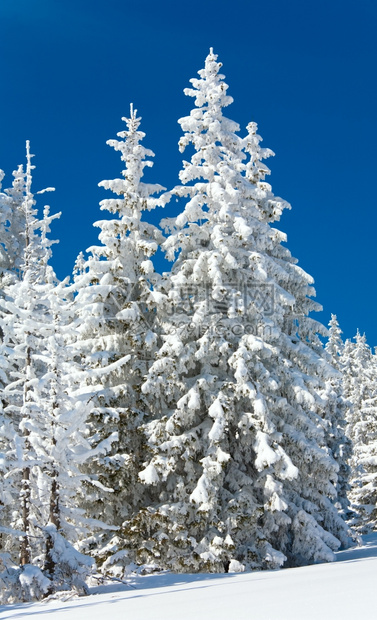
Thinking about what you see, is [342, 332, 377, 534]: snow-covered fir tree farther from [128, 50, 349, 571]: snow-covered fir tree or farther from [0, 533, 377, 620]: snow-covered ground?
[0, 533, 377, 620]: snow-covered ground

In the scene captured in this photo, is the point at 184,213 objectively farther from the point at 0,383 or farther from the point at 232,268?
the point at 0,383

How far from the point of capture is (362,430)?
41.2m

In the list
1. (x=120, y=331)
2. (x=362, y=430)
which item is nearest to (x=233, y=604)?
(x=120, y=331)

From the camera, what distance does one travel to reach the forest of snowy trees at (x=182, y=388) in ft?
54.5

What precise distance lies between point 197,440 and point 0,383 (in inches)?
302

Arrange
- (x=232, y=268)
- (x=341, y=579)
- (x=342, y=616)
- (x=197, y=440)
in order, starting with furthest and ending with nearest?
(x=232, y=268) < (x=197, y=440) < (x=341, y=579) < (x=342, y=616)

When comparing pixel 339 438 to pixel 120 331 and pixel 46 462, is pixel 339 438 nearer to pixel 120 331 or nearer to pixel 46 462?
Answer: pixel 120 331

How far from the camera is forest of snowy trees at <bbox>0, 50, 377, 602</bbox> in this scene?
54.5ft

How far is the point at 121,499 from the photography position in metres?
19.5

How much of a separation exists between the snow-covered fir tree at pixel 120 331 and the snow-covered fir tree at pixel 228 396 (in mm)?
926

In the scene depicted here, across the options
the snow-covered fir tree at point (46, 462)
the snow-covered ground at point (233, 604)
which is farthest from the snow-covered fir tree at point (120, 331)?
the snow-covered ground at point (233, 604)

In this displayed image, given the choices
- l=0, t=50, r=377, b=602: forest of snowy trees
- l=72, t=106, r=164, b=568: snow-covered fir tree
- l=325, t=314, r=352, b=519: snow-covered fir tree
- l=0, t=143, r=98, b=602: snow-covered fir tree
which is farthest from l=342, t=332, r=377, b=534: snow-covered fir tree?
l=0, t=143, r=98, b=602: snow-covered fir tree

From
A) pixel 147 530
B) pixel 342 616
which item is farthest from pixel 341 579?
pixel 147 530

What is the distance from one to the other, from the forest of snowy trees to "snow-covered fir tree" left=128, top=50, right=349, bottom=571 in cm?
6
